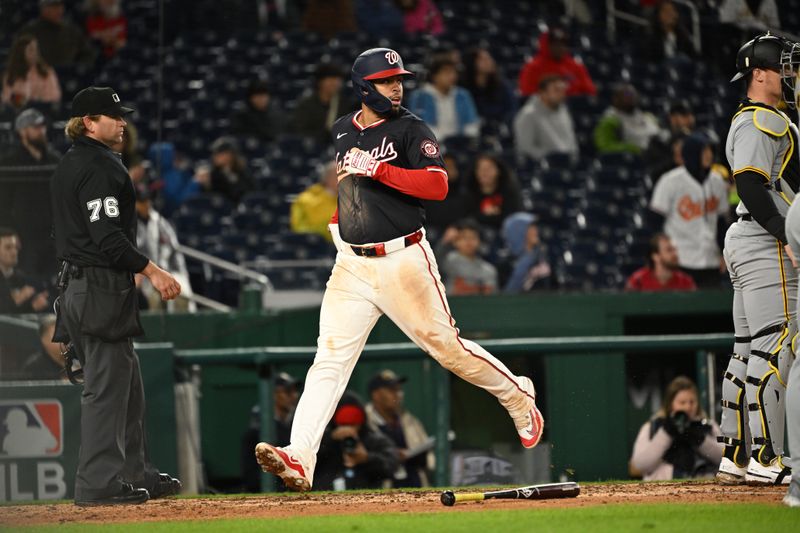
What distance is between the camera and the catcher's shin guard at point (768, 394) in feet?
20.4

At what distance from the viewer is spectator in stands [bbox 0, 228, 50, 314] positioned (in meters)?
7.78

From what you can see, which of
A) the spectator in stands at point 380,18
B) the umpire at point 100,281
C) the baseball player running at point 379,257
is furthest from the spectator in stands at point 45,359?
the spectator in stands at point 380,18

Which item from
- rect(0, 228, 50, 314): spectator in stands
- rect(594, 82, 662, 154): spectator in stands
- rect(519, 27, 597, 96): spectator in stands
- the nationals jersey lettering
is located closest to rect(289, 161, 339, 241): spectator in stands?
rect(519, 27, 597, 96): spectator in stands

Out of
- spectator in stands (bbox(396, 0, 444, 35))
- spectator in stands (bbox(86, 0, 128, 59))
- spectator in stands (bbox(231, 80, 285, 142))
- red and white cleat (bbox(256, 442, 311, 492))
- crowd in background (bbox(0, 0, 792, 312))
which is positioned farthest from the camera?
spectator in stands (bbox(396, 0, 444, 35))

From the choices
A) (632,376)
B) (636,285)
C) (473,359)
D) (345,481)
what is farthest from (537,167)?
(473,359)

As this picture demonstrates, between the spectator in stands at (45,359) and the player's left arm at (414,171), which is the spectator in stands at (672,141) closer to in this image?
the spectator in stands at (45,359)

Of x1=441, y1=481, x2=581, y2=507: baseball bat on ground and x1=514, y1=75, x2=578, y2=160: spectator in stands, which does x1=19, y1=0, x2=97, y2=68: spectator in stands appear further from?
x1=514, y1=75, x2=578, y2=160: spectator in stands

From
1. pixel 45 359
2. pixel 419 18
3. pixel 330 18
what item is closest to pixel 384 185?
pixel 45 359

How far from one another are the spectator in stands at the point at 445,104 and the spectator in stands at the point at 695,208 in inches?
94.4

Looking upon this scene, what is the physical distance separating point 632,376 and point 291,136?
567 cm

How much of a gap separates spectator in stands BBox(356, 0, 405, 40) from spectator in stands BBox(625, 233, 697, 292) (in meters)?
4.95

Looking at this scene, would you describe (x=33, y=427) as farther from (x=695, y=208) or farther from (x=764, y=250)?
(x=695, y=208)

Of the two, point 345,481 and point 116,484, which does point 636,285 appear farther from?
point 116,484

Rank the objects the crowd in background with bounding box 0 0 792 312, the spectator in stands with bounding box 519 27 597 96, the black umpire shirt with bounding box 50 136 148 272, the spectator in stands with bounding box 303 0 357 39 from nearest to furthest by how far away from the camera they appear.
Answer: the black umpire shirt with bounding box 50 136 148 272 < the crowd in background with bounding box 0 0 792 312 < the spectator in stands with bounding box 519 27 597 96 < the spectator in stands with bounding box 303 0 357 39
